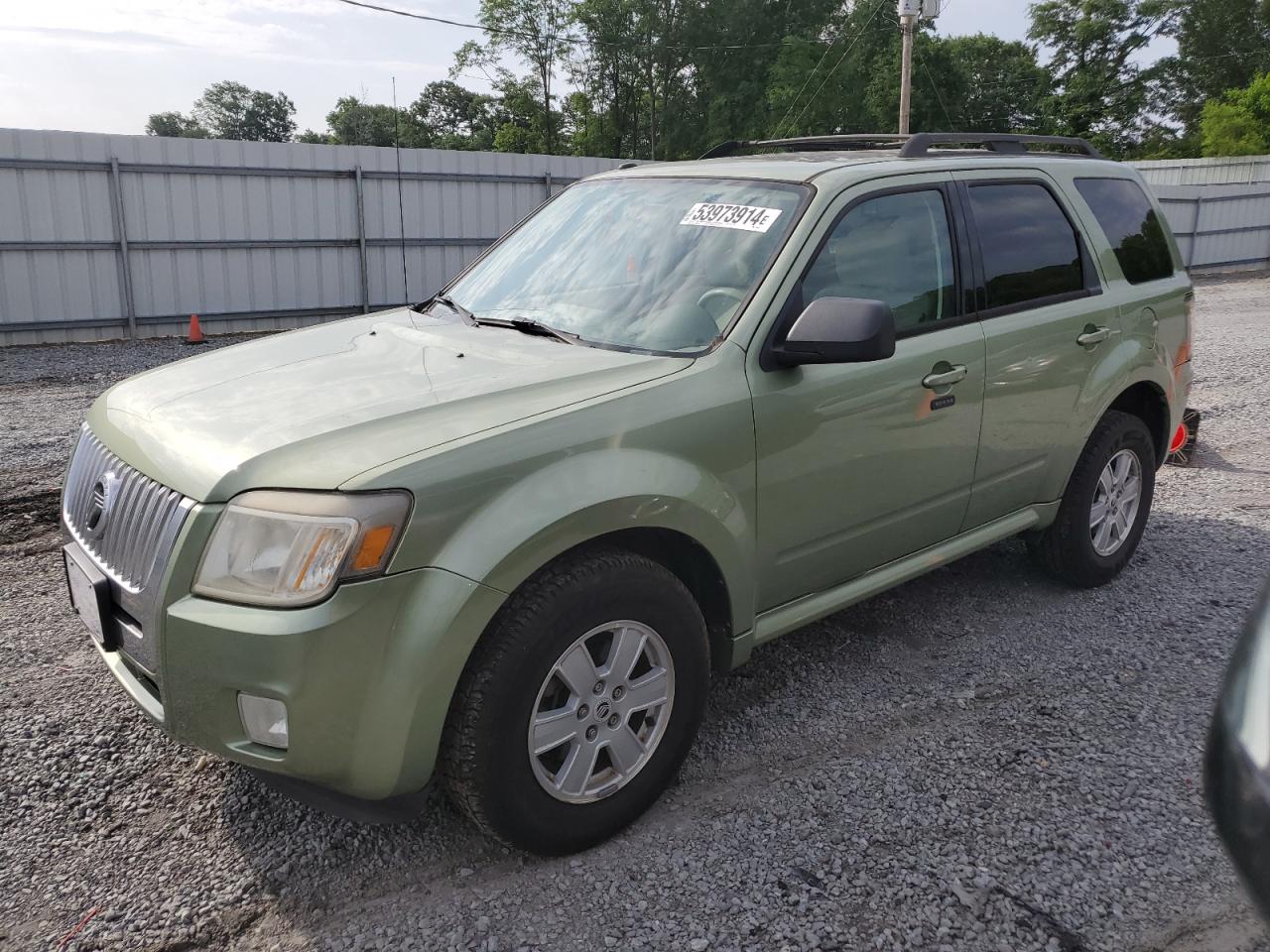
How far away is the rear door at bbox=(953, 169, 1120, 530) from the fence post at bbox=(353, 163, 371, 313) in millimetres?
12372

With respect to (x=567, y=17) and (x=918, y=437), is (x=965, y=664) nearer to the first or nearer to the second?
(x=918, y=437)

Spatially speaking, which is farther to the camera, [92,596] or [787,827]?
[787,827]

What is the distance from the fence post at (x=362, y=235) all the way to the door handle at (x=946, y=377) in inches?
502

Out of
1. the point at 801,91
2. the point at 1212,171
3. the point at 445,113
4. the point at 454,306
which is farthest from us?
the point at 445,113

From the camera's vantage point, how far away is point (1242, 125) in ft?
151

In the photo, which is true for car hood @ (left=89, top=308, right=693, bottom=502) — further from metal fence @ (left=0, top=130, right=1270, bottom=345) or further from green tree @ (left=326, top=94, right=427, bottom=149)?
green tree @ (left=326, top=94, right=427, bottom=149)

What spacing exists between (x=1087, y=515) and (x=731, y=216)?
221cm

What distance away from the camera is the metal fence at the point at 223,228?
41.8ft

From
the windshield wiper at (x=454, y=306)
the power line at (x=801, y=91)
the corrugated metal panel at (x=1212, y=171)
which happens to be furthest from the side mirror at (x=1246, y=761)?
the power line at (x=801, y=91)

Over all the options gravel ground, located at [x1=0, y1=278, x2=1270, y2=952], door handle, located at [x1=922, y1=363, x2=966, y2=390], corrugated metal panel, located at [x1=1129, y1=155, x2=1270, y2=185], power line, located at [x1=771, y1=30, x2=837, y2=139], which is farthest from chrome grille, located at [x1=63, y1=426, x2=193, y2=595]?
power line, located at [x1=771, y1=30, x2=837, y2=139]

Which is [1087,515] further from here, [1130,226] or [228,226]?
[228,226]

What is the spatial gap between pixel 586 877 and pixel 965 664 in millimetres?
1942

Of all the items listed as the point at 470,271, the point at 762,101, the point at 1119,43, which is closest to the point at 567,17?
the point at 762,101

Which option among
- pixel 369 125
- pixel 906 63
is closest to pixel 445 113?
pixel 369 125
